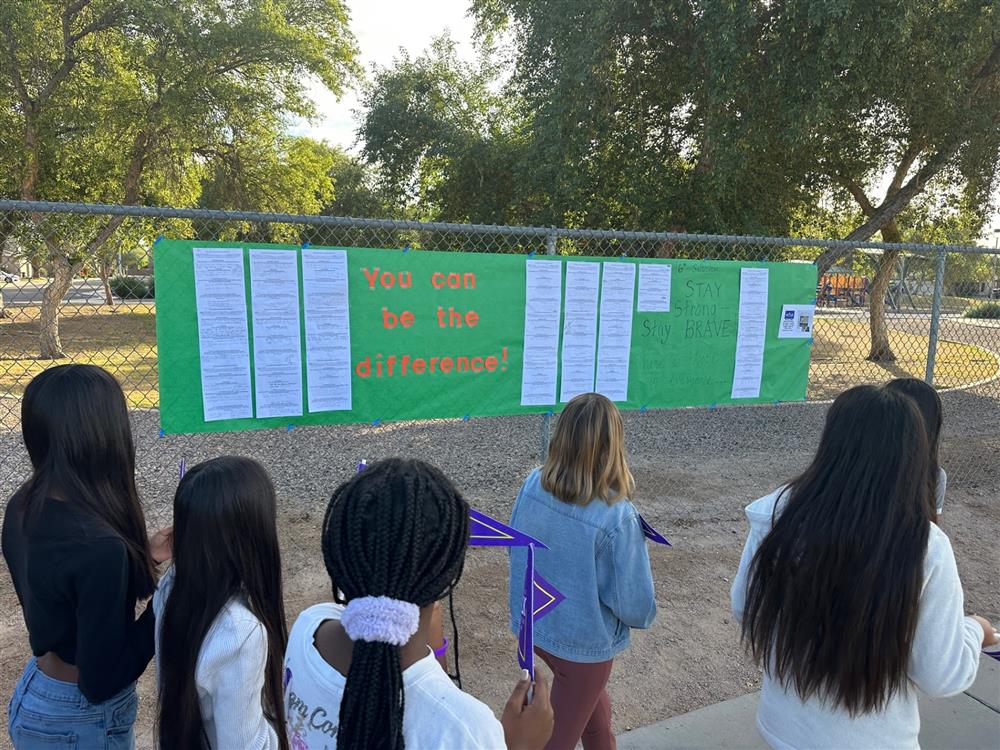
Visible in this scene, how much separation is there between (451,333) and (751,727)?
107 inches

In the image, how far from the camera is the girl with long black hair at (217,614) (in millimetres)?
1686

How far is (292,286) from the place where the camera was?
3.95 m

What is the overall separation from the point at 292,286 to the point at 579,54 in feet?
27.5

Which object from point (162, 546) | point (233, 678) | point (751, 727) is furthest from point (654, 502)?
point (233, 678)

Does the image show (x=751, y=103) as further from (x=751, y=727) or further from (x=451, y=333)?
(x=751, y=727)

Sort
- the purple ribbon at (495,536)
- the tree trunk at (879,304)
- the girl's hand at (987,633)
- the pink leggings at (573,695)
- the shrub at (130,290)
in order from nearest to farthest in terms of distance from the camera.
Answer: the purple ribbon at (495,536), the girl's hand at (987,633), the pink leggings at (573,695), the shrub at (130,290), the tree trunk at (879,304)

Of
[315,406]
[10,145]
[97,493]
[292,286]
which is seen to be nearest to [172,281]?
[292,286]

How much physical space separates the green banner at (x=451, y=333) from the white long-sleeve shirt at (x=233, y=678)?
2.35 meters

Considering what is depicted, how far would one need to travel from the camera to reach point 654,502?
6.26 m

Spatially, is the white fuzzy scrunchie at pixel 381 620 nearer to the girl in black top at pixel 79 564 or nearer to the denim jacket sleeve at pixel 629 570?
the girl in black top at pixel 79 564

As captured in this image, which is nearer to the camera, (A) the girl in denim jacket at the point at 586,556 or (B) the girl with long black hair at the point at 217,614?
(B) the girl with long black hair at the point at 217,614

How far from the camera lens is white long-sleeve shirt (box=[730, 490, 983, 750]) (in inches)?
68.2

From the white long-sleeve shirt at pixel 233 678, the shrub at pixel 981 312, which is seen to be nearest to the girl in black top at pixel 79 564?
the white long-sleeve shirt at pixel 233 678

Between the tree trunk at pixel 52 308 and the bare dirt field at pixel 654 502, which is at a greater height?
the tree trunk at pixel 52 308
